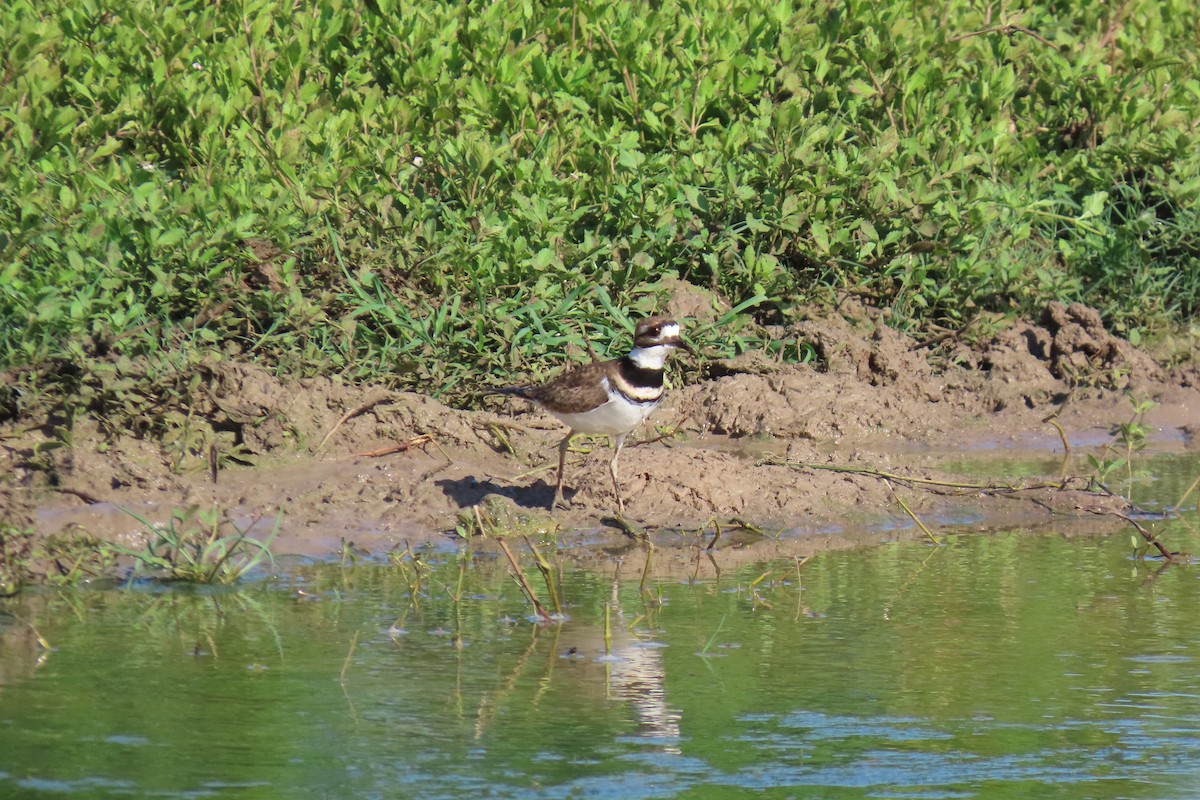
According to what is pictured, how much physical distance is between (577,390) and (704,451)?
0.75m

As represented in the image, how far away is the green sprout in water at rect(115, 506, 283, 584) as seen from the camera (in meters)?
6.15

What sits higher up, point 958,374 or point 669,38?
point 669,38

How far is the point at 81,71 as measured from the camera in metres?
10.1

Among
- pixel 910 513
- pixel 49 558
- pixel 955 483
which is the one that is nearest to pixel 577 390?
pixel 910 513

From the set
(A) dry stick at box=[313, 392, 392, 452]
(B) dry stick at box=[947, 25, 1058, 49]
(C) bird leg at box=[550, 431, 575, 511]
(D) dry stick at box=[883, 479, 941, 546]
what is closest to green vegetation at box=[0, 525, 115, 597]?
(A) dry stick at box=[313, 392, 392, 452]

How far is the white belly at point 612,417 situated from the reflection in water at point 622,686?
0.95 meters

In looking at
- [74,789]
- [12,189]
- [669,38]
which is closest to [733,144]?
[669,38]

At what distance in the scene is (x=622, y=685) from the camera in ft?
16.5

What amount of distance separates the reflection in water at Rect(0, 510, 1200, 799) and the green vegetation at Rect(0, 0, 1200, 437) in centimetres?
222

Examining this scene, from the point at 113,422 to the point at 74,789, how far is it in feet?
11.5

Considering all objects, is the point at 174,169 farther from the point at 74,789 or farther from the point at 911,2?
the point at 74,789

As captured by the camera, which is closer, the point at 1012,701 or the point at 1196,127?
the point at 1012,701

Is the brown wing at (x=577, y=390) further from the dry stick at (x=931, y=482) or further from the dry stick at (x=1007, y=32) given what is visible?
the dry stick at (x=1007, y=32)

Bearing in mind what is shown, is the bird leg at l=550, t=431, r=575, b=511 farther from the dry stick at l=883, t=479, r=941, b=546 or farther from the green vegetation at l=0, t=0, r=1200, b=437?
the dry stick at l=883, t=479, r=941, b=546
